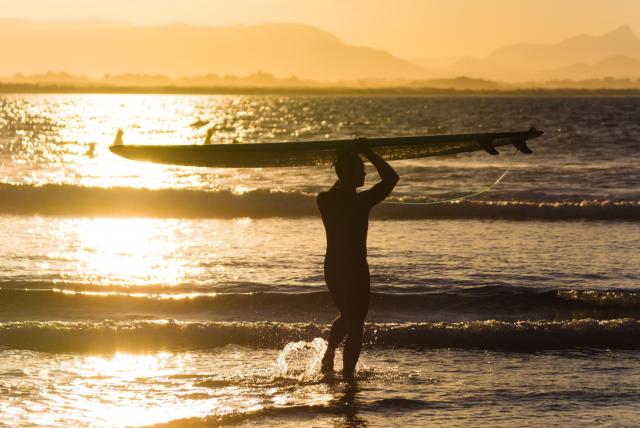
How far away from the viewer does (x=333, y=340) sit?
26.6 ft

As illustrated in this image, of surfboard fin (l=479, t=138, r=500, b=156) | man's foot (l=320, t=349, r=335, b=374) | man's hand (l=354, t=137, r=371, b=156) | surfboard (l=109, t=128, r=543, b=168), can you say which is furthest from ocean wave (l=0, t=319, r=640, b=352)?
man's hand (l=354, t=137, r=371, b=156)

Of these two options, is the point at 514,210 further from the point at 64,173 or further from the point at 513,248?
the point at 64,173

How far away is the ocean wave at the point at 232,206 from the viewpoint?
71.6 feet

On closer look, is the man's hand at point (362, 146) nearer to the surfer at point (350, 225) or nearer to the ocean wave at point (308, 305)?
the surfer at point (350, 225)

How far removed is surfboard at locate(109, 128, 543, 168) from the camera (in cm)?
836

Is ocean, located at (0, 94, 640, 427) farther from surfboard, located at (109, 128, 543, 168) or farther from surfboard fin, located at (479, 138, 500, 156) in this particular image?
surfboard fin, located at (479, 138, 500, 156)

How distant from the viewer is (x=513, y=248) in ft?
53.8

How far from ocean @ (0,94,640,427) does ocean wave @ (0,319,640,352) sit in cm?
2

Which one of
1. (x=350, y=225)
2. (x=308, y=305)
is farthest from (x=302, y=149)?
(x=308, y=305)

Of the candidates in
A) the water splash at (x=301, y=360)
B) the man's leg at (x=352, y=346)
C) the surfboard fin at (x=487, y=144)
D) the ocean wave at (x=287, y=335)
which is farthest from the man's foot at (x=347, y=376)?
the surfboard fin at (x=487, y=144)

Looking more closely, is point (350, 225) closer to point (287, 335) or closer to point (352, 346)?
point (352, 346)

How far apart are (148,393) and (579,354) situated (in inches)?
168

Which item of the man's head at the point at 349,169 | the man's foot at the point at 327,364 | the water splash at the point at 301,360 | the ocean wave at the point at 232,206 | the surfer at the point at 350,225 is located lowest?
the water splash at the point at 301,360

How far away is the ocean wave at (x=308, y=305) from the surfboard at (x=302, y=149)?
273 cm
